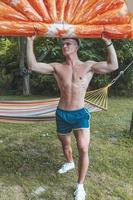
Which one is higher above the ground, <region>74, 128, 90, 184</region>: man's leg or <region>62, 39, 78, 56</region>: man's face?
<region>62, 39, 78, 56</region>: man's face

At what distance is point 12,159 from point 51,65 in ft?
4.65

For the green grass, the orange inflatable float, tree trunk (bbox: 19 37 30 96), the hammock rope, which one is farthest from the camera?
tree trunk (bbox: 19 37 30 96)

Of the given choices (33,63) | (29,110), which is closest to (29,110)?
(29,110)

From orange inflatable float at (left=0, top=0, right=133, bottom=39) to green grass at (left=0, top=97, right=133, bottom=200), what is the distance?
1.51 meters

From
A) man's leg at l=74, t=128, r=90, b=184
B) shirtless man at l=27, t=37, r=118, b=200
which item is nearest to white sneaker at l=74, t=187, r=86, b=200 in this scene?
shirtless man at l=27, t=37, r=118, b=200

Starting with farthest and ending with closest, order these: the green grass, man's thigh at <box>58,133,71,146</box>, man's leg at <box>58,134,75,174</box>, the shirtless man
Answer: man's leg at <box>58,134,75,174</box> → man's thigh at <box>58,133,71,146</box> → the green grass → the shirtless man

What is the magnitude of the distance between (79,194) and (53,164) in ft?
2.90

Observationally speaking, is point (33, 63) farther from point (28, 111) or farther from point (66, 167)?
point (66, 167)

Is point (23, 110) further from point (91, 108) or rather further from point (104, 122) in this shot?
point (104, 122)

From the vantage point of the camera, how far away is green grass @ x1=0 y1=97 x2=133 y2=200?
14.1ft

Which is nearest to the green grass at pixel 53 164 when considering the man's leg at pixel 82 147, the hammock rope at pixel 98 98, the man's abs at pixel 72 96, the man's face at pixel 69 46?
the man's leg at pixel 82 147

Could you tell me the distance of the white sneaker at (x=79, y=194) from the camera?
4.09 metres

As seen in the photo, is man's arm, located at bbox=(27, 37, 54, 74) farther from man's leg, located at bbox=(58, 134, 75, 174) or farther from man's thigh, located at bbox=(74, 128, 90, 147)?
man's leg, located at bbox=(58, 134, 75, 174)

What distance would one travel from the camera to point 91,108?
5289mm
